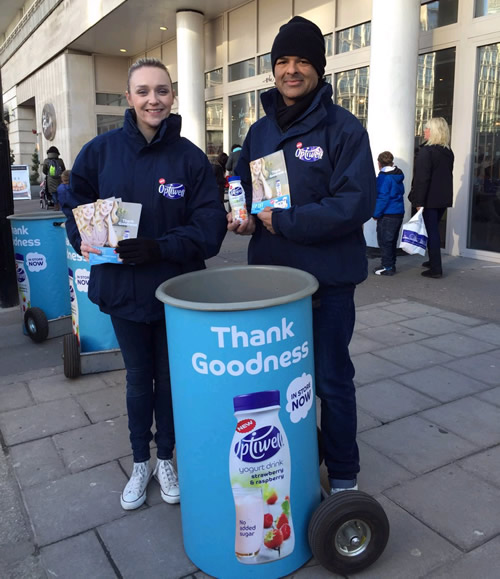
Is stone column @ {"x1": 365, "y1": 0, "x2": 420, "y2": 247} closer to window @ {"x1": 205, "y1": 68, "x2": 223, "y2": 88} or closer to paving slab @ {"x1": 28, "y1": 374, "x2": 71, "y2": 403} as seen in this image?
paving slab @ {"x1": 28, "y1": 374, "x2": 71, "y2": 403}

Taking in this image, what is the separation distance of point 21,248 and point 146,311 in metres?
3.16

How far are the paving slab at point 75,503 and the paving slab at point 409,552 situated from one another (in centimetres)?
107

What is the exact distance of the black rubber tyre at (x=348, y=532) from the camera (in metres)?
2.04

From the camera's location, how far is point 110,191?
2418 mm

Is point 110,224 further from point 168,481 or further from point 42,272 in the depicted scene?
point 42,272

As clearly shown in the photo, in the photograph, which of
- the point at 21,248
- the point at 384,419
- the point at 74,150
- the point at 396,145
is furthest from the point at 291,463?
the point at 74,150

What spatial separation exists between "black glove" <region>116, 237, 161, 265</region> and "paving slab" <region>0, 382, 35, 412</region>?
199 centimetres

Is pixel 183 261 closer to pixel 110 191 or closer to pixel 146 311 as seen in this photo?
pixel 146 311

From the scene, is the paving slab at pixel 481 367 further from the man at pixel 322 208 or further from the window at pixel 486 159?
the window at pixel 486 159

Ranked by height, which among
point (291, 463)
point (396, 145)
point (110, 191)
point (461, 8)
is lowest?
point (291, 463)

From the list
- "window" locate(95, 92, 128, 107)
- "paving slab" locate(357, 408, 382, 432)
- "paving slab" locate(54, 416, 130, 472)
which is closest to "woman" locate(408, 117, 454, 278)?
"paving slab" locate(357, 408, 382, 432)

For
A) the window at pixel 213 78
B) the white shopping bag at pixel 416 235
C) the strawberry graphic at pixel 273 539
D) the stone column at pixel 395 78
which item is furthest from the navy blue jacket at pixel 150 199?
the window at pixel 213 78

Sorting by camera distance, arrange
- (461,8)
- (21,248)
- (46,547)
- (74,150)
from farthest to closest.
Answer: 1. (74,150)
2. (461,8)
3. (21,248)
4. (46,547)

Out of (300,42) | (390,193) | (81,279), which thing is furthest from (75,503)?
(390,193)
